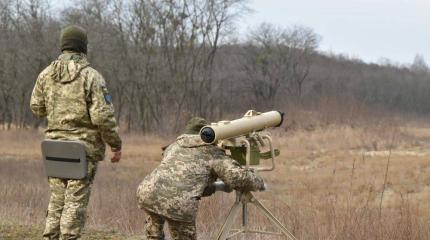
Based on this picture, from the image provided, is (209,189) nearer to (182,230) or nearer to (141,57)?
(182,230)

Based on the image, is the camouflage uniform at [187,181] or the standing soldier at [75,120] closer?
the camouflage uniform at [187,181]

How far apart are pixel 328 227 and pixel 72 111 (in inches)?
116

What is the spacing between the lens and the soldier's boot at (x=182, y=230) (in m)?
4.57

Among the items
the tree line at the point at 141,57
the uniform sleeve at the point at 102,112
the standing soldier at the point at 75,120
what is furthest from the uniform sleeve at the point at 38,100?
the tree line at the point at 141,57

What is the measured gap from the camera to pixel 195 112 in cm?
4547

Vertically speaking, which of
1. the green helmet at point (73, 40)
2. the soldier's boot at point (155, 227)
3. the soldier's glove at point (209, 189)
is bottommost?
Answer: the soldier's boot at point (155, 227)

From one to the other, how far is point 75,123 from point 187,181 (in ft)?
3.38

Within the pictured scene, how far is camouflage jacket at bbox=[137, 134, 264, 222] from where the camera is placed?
4434 mm

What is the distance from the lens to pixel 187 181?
448cm

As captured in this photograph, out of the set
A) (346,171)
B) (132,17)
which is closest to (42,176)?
(346,171)

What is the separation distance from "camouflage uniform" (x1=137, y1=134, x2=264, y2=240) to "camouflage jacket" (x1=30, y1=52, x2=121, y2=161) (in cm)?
56

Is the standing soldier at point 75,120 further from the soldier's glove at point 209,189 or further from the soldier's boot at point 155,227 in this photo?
the soldier's glove at point 209,189

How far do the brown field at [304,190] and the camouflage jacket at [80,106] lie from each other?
1.63 metres

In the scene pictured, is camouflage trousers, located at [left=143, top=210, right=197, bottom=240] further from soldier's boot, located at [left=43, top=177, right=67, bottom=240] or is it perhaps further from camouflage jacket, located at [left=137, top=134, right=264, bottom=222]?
soldier's boot, located at [left=43, top=177, right=67, bottom=240]
